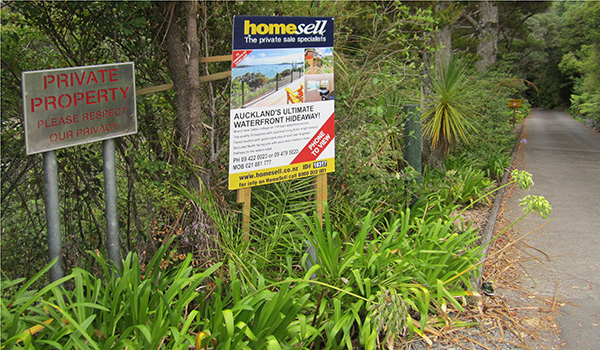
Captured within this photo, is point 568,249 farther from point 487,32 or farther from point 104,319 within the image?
point 487,32

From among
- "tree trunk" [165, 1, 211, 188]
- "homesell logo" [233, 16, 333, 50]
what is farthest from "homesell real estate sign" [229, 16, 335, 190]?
"tree trunk" [165, 1, 211, 188]

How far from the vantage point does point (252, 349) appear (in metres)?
3.02

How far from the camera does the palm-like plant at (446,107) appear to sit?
8.40m

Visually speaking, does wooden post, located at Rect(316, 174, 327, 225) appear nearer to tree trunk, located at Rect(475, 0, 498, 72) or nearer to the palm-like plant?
the palm-like plant

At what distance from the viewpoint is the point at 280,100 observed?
14.7 feet

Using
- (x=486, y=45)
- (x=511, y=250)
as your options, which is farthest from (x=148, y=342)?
(x=486, y=45)

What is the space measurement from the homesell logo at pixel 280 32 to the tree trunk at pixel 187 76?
0.48m

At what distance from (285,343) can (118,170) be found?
2.77 metres

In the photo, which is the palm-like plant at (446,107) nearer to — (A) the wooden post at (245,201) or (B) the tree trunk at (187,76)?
(A) the wooden post at (245,201)

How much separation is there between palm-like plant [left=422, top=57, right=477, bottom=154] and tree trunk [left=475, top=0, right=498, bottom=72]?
14.4 m

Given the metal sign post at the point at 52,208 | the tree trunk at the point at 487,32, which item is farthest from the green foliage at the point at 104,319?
the tree trunk at the point at 487,32

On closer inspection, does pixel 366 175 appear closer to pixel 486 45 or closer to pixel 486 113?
pixel 486 113

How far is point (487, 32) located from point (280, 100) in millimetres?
20728

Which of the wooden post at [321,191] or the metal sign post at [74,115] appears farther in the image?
the wooden post at [321,191]
